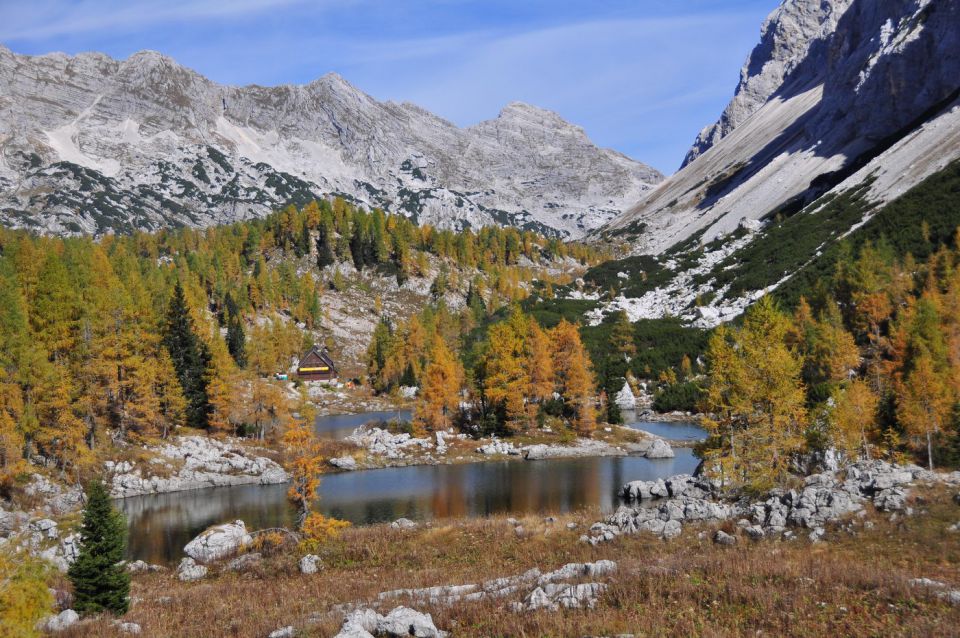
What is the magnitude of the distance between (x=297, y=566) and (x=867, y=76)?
205956 mm

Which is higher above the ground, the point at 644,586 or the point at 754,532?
the point at 644,586

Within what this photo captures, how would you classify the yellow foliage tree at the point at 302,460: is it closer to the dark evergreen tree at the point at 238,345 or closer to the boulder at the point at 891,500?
the boulder at the point at 891,500

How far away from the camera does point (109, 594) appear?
2241cm

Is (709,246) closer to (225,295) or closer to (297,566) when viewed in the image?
(225,295)

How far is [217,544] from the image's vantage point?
35000 mm

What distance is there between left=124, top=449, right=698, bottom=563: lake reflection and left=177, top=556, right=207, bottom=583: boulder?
22.6ft

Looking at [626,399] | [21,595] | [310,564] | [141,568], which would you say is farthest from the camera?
[626,399]

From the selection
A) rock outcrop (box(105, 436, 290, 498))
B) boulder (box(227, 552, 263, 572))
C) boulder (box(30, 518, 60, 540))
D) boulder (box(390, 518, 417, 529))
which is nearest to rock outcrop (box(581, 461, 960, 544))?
boulder (box(390, 518, 417, 529))

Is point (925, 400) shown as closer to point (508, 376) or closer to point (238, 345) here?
point (508, 376)

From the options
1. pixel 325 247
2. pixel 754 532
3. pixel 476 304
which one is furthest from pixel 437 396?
pixel 325 247

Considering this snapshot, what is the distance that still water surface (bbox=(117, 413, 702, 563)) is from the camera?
149 ft

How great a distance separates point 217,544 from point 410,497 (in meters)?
20.4

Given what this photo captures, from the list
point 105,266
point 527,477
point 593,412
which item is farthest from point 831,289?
point 105,266

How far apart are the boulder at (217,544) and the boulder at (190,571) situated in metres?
1.68
